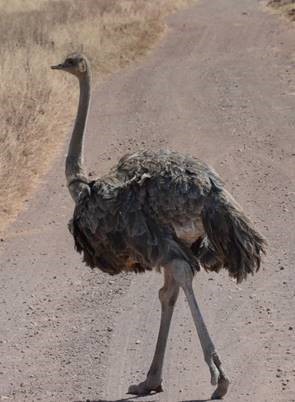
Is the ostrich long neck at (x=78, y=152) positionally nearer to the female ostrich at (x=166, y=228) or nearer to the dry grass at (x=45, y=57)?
the female ostrich at (x=166, y=228)

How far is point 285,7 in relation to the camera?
27.8 m

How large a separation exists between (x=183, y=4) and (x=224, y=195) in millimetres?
25545

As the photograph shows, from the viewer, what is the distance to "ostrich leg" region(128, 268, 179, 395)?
605 centimetres

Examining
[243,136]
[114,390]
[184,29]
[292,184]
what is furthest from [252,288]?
[184,29]

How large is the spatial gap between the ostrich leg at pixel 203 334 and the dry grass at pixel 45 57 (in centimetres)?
425

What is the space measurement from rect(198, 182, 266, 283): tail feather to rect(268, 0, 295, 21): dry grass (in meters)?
19.8

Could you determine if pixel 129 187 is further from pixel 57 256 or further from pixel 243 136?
pixel 243 136

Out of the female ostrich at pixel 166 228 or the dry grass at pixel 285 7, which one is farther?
the dry grass at pixel 285 7

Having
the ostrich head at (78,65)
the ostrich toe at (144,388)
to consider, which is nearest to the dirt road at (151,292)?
the ostrich toe at (144,388)

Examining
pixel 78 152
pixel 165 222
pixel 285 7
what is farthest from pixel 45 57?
pixel 285 7

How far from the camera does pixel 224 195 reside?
5.87 meters

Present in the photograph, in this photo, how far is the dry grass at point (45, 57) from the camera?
11.3 m

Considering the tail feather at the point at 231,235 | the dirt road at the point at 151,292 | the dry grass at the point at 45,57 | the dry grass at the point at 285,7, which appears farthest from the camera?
the dry grass at the point at 285,7

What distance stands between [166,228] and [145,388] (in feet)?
3.26
